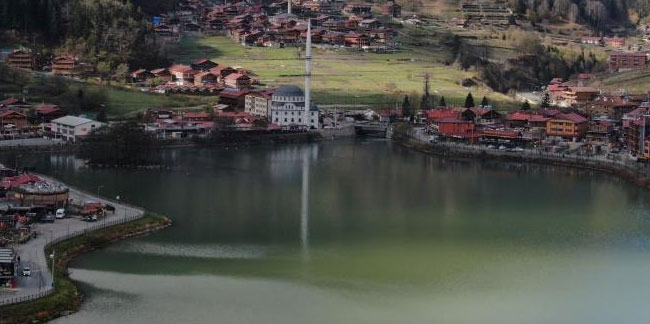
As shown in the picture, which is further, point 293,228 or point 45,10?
point 45,10

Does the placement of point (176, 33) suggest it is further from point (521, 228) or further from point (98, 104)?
point (521, 228)

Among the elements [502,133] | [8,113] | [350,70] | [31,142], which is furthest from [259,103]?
[350,70]

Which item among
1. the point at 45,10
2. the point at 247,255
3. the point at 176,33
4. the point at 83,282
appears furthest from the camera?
the point at 176,33

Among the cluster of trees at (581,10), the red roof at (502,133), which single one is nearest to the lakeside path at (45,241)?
the red roof at (502,133)

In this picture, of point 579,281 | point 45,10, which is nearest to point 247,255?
point 579,281

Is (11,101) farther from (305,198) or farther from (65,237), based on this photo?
(65,237)

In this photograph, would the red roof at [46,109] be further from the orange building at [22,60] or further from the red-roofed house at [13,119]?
the orange building at [22,60]
